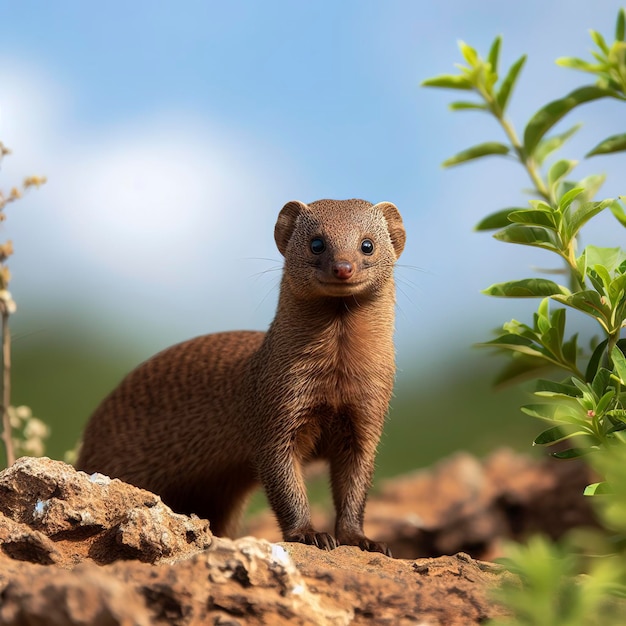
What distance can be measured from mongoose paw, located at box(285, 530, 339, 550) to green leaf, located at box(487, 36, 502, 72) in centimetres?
248

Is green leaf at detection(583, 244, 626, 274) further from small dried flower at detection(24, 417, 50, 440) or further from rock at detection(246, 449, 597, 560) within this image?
rock at detection(246, 449, 597, 560)

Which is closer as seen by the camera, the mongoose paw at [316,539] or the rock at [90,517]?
the rock at [90,517]

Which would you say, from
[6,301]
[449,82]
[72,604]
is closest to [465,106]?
[449,82]

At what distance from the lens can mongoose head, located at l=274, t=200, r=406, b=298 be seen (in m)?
4.30

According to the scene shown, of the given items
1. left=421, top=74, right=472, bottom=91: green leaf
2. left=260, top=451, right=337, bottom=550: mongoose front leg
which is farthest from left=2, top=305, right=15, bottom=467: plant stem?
left=421, top=74, right=472, bottom=91: green leaf

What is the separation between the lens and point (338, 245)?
4.41m

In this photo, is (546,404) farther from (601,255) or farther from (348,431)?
(348,431)

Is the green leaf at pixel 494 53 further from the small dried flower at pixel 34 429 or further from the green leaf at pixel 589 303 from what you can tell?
the small dried flower at pixel 34 429

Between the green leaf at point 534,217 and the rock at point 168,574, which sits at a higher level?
the green leaf at point 534,217

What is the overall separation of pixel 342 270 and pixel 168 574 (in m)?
1.96

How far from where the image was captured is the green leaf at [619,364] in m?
3.40

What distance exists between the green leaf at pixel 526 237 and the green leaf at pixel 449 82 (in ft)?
3.36

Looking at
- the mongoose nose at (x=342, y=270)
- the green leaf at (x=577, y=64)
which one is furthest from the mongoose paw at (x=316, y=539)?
the green leaf at (x=577, y=64)

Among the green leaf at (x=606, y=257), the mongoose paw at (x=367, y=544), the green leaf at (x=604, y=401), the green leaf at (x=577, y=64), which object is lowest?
the mongoose paw at (x=367, y=544)
